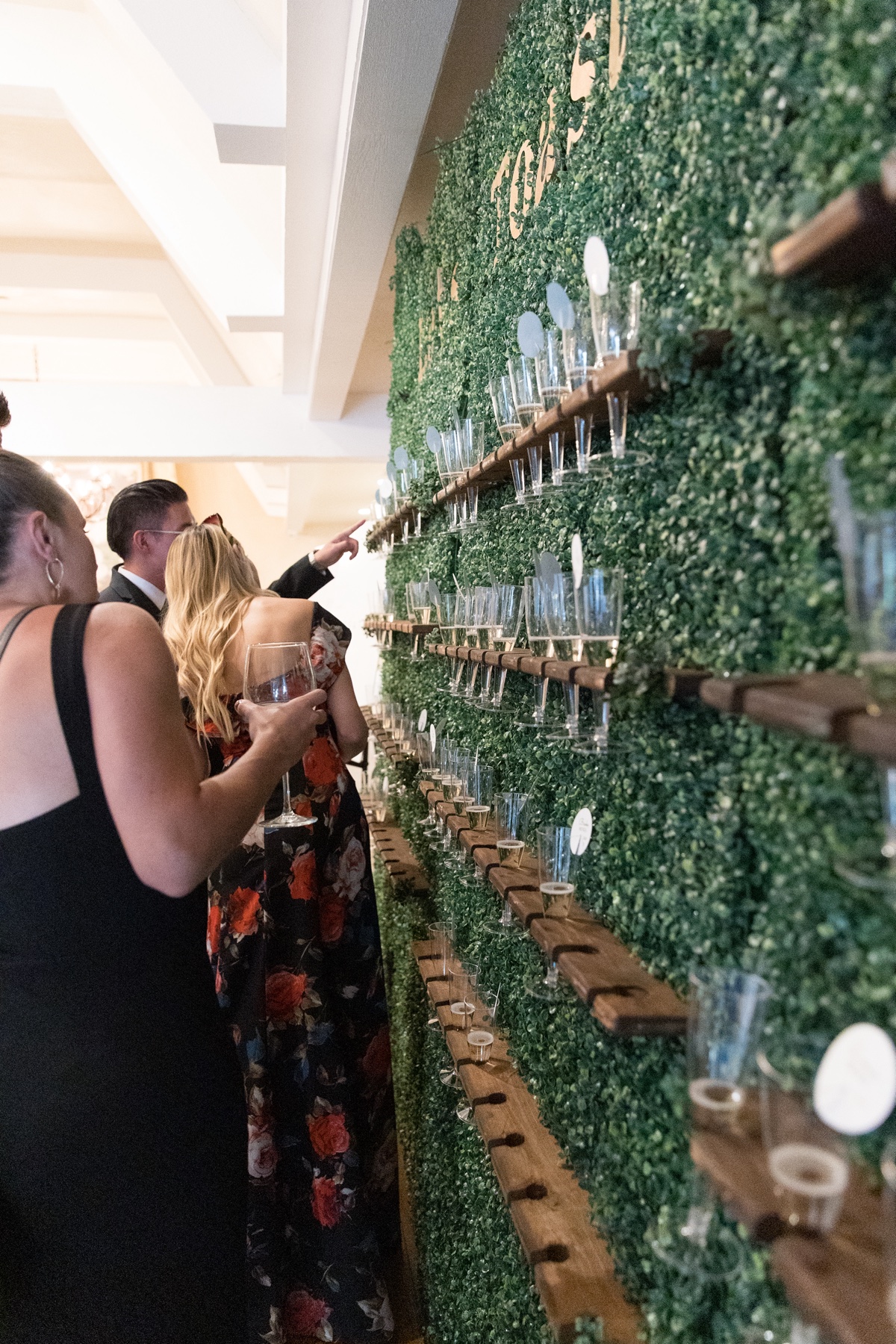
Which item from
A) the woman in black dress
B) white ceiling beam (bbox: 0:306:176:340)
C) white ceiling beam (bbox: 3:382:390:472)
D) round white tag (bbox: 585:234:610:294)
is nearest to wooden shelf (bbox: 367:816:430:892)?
the woman in black dress

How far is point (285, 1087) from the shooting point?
Answer: 105 inches

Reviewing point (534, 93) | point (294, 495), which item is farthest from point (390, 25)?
point (294, 495)

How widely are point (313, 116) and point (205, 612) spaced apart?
1.52 meters

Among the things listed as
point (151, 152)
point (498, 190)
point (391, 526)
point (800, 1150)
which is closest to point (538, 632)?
point (800, 1150)

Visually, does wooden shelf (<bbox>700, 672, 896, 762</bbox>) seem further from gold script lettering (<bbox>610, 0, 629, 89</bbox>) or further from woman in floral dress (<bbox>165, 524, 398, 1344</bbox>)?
woman in floral dress (<bbox>165, 524, 398, 1344</bbox>)

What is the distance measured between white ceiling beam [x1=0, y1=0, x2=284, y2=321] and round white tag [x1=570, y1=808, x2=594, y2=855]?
3.64 metres

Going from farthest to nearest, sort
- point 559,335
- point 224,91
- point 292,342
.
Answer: point 292,342
point 224,91
point 559,335

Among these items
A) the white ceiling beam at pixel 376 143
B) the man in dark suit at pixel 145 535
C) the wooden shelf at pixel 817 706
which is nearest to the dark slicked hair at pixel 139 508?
the man in dark suit at pixel 145 535

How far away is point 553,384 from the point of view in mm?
1560

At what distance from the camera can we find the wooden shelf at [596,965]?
46.0 inches

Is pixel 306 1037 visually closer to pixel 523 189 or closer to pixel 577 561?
pixel 577 561

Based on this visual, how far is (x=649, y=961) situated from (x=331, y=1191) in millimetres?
1777

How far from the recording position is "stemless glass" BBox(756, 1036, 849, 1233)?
30.8 inches

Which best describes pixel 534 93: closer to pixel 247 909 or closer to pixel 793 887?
pixel 793 887
